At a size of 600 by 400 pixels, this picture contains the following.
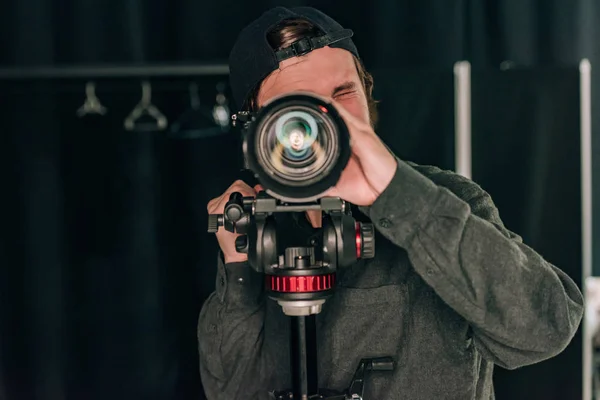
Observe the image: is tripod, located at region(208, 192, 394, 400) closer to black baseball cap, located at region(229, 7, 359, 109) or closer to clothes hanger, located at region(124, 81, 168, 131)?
black baseball cap, located at region(229, 7, 359, 109)

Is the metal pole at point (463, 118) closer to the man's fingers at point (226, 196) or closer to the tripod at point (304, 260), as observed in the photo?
the man's fingers at point (226, 196)

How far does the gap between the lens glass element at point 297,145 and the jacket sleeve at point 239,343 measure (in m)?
0.30

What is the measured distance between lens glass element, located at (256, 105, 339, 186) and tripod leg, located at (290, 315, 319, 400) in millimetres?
159

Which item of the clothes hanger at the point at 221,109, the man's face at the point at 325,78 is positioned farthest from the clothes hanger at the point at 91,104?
the man's face at the point at 325,78

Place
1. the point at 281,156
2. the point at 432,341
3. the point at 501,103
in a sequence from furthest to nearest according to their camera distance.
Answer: the point at 501,103, the point at 432,341, the point at 281,156

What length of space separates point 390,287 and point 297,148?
1.11 ft

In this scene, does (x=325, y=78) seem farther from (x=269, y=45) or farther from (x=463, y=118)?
(x=463, y=118)

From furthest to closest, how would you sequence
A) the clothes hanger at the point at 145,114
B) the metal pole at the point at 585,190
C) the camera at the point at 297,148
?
1. the clothes hanger at the point at 145,114
2. the metal pole at the point at 585,190
3. the camera at the point at 297,148

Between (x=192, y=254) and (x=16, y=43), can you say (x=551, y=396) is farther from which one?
(x=16, y=43)

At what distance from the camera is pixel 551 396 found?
6.16 feet

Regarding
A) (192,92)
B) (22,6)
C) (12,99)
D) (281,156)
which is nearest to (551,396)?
(192,92)

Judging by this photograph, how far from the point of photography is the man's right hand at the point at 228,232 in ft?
3.14

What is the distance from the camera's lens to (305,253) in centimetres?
76

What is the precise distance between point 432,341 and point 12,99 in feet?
4.92
